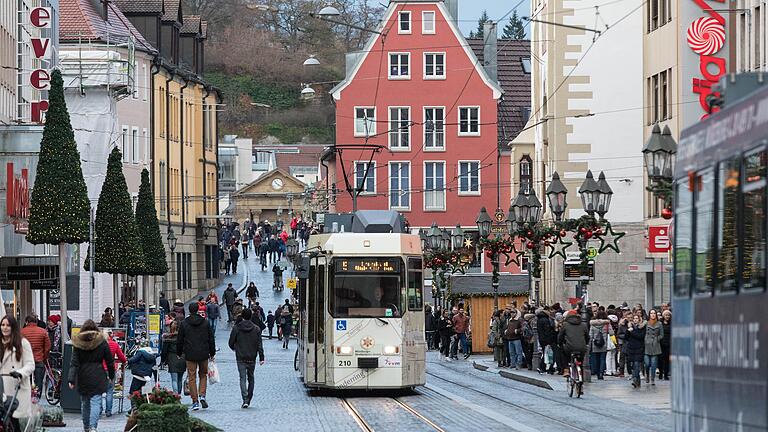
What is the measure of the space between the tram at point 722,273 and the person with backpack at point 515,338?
27.6 meters

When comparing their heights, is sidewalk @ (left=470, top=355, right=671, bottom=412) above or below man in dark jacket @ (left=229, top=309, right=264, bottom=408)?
below

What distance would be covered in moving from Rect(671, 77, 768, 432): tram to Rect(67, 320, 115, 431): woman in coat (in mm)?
8969

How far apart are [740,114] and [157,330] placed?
37143 millimetres

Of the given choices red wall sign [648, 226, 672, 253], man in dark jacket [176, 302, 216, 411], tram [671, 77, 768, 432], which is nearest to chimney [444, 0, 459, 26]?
red wall sign [648, 226, 672, 253]

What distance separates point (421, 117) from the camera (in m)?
86.2

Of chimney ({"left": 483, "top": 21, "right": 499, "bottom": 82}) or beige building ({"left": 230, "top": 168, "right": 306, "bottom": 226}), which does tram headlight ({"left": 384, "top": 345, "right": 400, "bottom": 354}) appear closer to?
chimney ({"left": 483, "top": 21, "right": 499, "bottom": 82})

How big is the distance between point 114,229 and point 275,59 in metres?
95.0

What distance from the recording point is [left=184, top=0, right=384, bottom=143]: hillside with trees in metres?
127

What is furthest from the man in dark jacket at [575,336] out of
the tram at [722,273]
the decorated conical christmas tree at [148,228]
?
the decorated conical christmas tree at [148,228]

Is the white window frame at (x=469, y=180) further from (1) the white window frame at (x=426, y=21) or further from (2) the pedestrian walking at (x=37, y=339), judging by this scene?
(2) the pedestrian walking at (x=37, y=339)

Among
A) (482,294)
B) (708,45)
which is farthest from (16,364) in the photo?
(482,294)

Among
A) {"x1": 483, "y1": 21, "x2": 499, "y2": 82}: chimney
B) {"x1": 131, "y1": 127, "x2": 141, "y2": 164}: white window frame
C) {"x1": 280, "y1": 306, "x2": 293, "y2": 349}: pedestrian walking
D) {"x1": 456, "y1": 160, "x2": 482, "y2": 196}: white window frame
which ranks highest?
{"x1": 483, "y1": 21, "x2": 499, "y2": 82}: chimney

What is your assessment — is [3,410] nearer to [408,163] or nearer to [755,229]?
[755,229]

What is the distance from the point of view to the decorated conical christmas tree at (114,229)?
137 ft
